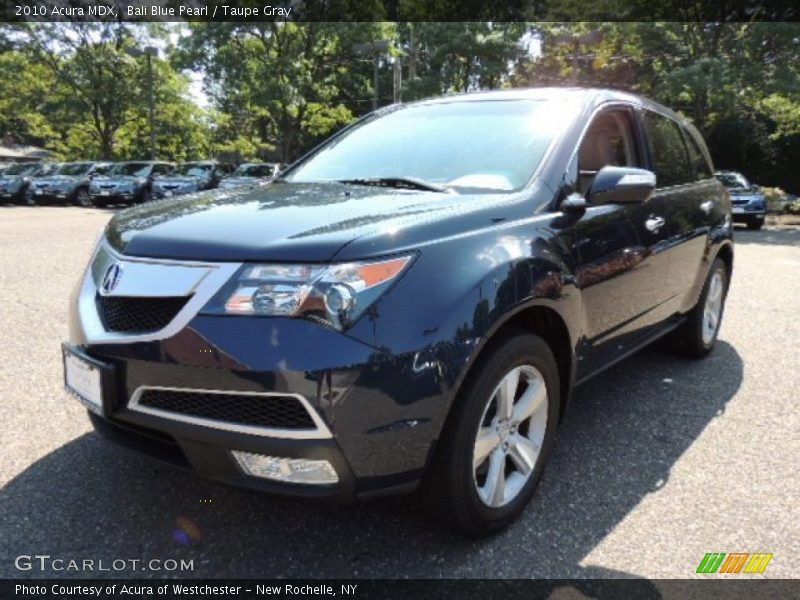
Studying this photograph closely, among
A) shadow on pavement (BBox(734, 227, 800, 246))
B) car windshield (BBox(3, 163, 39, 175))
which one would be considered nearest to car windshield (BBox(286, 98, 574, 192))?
shadow on pavement (BBox(734, 227, 800, 246))

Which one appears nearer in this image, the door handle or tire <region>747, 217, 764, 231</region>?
the door handle

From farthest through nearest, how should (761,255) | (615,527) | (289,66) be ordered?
(289,66), (761,255), (615,527)

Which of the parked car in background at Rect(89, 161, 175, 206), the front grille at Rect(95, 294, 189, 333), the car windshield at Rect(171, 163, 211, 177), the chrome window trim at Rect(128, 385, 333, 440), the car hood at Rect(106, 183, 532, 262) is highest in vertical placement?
the car hood at Rect(106, 183, 532, 262)

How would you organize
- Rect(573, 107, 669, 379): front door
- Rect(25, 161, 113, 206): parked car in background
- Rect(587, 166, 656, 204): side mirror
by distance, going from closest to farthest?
Rect(587, 166, 656, 204): side mirror < Rect(573, 107, 669, 379): front door < Rect(25, 161, 113, 206): parked car in background

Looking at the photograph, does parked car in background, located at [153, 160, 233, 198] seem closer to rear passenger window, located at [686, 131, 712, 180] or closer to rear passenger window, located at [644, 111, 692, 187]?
rear passenger window, located at [686, 131, 712, 180]

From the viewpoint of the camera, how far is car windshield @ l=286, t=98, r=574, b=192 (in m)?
2.98

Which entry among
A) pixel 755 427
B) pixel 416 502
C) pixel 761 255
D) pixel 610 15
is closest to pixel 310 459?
pixel 416 502

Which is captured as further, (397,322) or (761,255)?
(761,255)

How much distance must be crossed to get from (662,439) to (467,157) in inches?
69.2

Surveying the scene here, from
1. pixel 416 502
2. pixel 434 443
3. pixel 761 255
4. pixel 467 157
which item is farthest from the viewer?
pixel 761 255

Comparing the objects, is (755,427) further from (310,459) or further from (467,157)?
(310,459)

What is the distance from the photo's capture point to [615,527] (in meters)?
2.63

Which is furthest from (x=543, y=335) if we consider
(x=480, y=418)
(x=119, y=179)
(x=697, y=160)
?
(x=119, y=179)

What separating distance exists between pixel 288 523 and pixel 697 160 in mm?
3684
